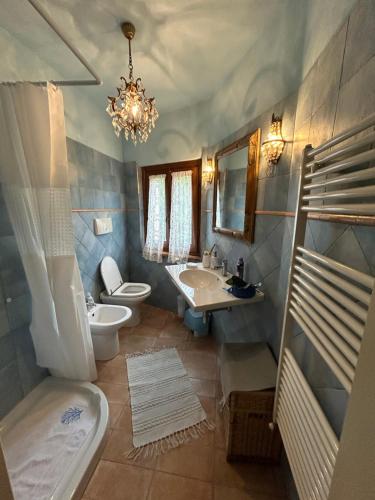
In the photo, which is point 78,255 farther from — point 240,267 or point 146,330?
point 240,267

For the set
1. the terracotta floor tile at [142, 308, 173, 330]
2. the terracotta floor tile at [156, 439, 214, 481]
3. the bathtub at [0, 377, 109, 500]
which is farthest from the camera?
the terracotta floor tile at [142, 308, 173, 330]

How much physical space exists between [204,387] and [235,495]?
0.66 m

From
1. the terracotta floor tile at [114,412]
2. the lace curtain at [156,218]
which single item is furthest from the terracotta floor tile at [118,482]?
the lace curtain at [156,218]

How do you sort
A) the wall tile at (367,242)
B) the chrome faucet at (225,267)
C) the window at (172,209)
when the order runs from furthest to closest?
the window at (172,209) < the chrome faucet at (225,267) < the wall tile at (367,242)

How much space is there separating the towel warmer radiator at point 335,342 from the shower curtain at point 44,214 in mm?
1351

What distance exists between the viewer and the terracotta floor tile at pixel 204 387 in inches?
64.9

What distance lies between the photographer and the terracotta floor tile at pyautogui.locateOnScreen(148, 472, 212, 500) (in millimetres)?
1071

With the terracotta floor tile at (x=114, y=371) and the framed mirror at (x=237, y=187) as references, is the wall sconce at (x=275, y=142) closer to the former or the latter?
the framed mirror at (x=237, y=187)

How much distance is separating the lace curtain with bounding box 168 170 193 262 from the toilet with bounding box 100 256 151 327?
0.59m

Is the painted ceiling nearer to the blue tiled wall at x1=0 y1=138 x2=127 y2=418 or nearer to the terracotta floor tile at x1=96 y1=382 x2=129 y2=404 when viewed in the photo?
the blue tiled wall at x1=0 y1=138 x2=127 y2=418

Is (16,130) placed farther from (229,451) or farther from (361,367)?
(229,451)

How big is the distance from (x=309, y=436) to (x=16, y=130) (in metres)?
1.97

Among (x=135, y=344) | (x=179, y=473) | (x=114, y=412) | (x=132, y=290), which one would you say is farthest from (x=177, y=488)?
(x=132, y=290)

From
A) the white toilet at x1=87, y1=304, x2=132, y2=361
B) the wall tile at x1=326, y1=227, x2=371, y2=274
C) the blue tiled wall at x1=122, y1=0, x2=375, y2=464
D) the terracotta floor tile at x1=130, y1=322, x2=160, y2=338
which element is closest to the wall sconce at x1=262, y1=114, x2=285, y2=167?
the blue tiled wall at x1=122, y1=0, x2=375, y2=464
